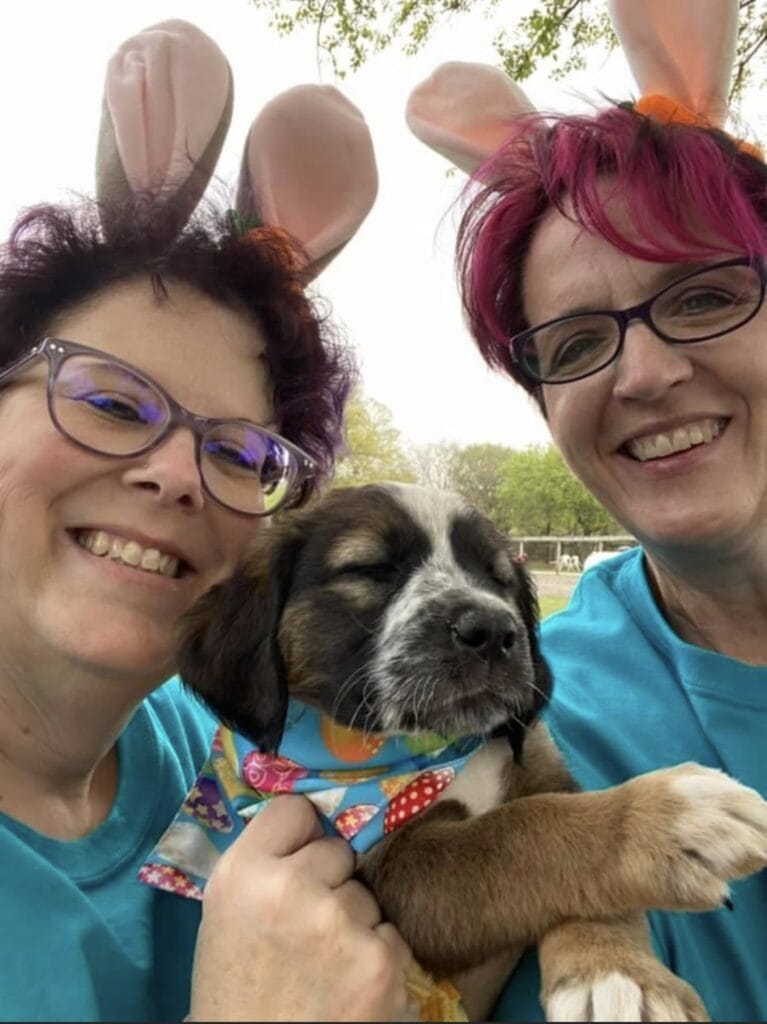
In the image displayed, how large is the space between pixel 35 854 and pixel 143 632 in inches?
20.0

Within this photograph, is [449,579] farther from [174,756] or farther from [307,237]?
[307,237]

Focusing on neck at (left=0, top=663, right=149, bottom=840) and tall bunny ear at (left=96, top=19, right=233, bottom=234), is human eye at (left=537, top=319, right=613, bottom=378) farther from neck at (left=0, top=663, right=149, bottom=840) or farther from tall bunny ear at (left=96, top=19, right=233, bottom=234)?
neck at (left=0, top=663, right=149, bottom=840)

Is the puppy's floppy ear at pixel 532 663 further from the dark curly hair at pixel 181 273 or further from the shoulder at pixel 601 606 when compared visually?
the dark curly hair at pixel 181 273

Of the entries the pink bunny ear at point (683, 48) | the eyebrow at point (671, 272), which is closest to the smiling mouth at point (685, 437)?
the eyebrow at point (671, 272)

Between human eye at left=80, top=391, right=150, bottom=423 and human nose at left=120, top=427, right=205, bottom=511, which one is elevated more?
human eye at left=80, top=391, right=150, bottom=423

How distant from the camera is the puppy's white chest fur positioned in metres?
2.01

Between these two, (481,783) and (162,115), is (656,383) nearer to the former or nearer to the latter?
(481,783)

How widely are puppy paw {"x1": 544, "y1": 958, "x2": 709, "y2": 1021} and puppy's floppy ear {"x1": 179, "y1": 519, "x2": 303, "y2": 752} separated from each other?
2.69ft

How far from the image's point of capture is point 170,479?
2.02 metres

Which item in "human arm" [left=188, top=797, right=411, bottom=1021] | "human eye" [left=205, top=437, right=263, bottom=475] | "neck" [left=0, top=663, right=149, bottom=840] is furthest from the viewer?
"human eye" [left=205, top=437, right=263, bottom=475]

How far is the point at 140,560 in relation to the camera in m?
2.04

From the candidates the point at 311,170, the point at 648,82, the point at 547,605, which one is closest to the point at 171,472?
the point at 311,170

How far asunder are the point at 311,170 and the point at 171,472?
1.27 metres

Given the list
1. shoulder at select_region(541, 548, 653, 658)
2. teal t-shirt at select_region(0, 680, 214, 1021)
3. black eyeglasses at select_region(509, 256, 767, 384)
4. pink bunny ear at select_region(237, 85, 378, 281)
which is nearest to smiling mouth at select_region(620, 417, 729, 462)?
black eyeglasses at select_region(509, 256, 767, 384)
